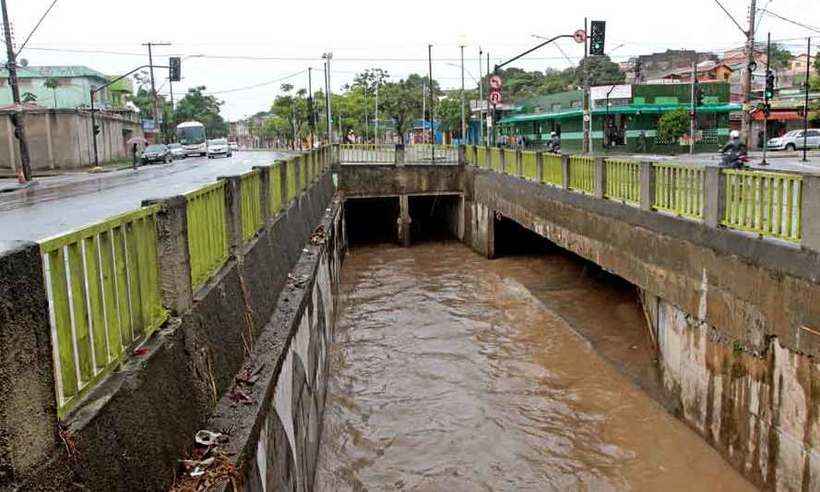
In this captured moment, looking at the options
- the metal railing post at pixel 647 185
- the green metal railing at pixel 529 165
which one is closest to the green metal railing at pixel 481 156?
the green metal railing at pixel 529 165

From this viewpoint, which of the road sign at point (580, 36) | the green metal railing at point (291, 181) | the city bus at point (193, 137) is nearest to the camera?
the green metal railing at point (291, 181)

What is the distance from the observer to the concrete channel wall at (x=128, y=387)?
2635 mm

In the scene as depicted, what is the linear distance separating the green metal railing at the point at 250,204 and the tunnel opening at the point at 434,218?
70.0 ft

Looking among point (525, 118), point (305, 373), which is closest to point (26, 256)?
point (305, 373)

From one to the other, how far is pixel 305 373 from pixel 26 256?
6065 millimetres

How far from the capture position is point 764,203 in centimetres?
856

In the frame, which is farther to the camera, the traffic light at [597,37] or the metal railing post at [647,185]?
the traffic light at [597,37]

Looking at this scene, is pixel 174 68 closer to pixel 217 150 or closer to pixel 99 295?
pixel 217 150

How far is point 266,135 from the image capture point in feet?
435

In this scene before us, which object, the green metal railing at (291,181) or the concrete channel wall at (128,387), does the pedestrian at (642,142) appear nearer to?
the green metal railing at (291,181)

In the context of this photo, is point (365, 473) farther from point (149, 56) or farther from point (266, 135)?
point (266, 135)

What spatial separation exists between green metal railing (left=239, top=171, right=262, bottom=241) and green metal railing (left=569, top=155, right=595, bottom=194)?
855cm

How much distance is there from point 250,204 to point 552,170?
38.5 ft

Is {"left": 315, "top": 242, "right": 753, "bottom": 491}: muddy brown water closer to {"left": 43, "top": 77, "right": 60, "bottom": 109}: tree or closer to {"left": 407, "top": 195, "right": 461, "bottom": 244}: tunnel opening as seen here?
{"left": 407, "top": 195, "right": 461, "bottom": 244}: tunnel opening
